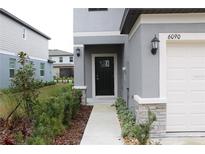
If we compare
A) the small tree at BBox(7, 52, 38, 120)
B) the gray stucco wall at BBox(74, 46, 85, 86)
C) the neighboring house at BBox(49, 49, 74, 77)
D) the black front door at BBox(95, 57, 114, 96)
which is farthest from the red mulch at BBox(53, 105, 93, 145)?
the neighboring house at BBox(49, 49, 74, 77)

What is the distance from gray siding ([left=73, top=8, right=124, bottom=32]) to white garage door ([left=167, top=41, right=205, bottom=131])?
24.6ft

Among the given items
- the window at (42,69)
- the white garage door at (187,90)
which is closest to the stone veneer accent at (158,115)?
the white garage door at (187,90)

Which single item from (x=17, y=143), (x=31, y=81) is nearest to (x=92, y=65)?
(x=31, y=81)

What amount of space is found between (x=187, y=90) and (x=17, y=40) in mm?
17348

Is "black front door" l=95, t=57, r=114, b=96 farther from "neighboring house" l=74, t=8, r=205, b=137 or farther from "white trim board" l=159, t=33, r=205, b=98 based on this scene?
"white trim board" l=159, t=33, r=205, b=98

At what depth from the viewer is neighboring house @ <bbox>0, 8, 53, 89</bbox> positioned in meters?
20.4

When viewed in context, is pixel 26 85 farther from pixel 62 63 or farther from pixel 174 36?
pixel 62 63

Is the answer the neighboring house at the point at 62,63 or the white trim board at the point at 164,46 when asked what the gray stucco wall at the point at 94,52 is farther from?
the neighboring house at the point at 62,63

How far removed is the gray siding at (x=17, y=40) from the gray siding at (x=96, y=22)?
6.73m

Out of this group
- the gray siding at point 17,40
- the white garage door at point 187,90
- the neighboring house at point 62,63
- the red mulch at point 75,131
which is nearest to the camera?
the red mulch at point 75,131

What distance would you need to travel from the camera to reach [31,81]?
8648mm

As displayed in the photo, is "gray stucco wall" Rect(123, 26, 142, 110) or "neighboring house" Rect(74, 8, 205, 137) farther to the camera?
"gray stucco wall" Rect(123, 26, 142, 110)

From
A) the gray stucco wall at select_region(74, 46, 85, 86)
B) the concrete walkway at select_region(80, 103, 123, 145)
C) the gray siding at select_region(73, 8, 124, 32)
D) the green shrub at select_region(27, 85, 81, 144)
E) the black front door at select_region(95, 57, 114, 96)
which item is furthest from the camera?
the black front door at select_region(95, 57, 114, 96)

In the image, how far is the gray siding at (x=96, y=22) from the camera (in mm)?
15836
